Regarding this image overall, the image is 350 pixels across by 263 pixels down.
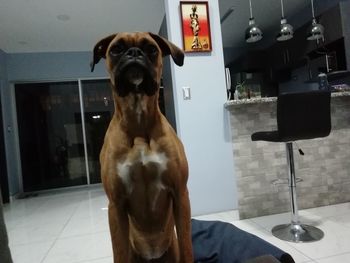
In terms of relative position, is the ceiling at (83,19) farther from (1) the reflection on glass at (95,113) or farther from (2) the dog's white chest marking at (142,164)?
(2) the dog's white chest marking at (142,164)

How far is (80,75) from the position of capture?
17.0 ft

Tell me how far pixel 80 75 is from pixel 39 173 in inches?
74.8

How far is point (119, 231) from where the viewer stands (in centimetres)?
93

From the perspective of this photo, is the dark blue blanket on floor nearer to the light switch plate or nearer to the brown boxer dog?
the brown boxer dog

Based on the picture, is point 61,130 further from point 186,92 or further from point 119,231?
point 119,231

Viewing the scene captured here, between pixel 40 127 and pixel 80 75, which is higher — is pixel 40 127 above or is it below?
below

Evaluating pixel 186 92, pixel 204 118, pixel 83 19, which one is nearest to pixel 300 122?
pixel 204 118

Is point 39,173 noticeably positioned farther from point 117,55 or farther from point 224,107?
point 117,55

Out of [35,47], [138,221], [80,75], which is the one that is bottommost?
[138,221]

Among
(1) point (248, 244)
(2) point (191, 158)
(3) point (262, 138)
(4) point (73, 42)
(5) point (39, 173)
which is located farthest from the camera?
(5) point (39, 173)

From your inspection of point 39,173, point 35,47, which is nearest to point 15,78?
point 35,47

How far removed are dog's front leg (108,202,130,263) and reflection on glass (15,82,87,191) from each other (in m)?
4.56

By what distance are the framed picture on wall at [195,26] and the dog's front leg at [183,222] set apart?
5.31 feet

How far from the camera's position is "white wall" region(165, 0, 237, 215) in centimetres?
232
